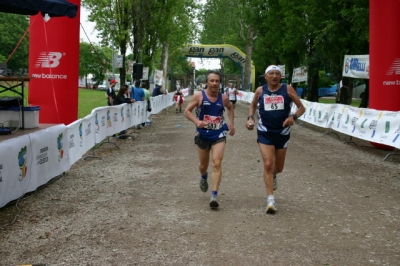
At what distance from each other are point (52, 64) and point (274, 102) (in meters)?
7.54

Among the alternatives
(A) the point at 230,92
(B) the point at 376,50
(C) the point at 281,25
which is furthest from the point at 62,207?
(C) the point at 281,25

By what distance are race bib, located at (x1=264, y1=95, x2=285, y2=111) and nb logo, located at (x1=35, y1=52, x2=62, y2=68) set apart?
737cm

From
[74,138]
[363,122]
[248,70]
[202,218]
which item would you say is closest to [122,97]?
[74,138]

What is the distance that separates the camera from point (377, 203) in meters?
7.89

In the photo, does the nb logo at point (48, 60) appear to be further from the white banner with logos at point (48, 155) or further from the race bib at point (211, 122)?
the race bib at point (211, 122)

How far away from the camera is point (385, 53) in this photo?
14594 mm

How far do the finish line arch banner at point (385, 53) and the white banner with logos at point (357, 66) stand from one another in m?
3.57

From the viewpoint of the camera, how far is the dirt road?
5324 mm

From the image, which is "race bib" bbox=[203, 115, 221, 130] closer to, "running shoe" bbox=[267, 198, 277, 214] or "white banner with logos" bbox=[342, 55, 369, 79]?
"running shoe" bbox=[267, 198, 277, 214]

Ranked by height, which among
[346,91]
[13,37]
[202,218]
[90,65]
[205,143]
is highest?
[13,37]

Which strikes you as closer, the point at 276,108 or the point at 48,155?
the point at 276,108

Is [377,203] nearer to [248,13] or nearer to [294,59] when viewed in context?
[294,59]

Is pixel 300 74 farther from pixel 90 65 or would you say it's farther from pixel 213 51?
pixel 90 65

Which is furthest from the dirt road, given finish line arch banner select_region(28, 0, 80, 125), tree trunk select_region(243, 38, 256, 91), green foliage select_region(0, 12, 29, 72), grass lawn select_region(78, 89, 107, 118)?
green foliage select_region(0, 12, 29, 72)
